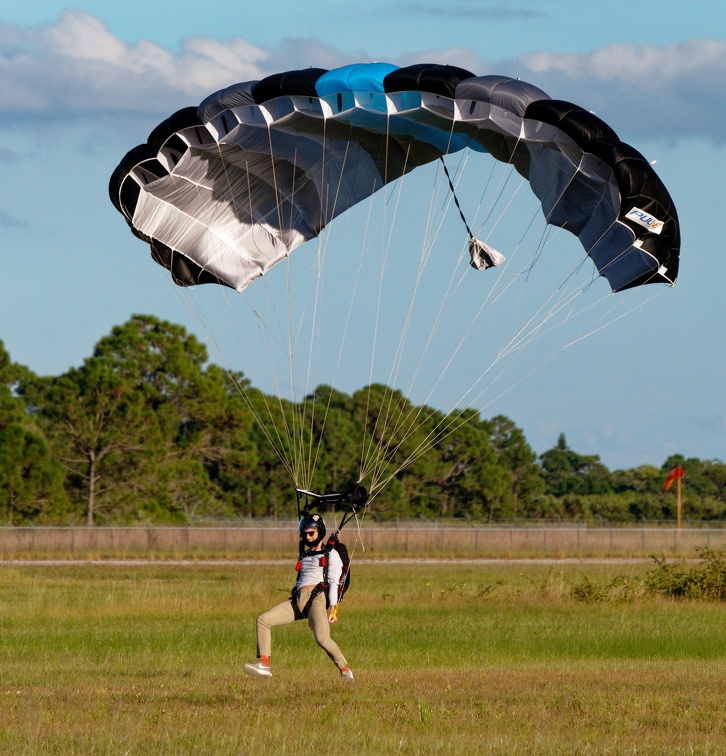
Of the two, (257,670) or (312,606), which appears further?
(312,606)

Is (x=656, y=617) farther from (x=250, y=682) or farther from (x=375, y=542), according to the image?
(x=375, y=542)

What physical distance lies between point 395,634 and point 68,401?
34.6m

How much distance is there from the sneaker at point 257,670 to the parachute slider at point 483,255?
20.7ft

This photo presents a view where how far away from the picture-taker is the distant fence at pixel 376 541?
44.1m

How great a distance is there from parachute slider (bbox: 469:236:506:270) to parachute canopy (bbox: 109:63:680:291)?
850 millimetres

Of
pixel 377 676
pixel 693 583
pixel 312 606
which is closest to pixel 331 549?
pixel 312 606

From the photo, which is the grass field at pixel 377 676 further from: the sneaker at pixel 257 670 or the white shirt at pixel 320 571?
the white shirt at pixel 320 571

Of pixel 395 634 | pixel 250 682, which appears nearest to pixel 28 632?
pixel 395 634

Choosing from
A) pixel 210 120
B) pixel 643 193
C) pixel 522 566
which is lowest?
pixel 522 566

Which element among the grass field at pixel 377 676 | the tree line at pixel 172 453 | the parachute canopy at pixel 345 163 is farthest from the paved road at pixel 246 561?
Answer: the parachute canopy at pixel 345 163

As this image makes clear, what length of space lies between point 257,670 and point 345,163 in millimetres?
7725

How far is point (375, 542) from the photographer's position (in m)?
50.5

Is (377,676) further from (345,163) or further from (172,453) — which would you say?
(172,453)

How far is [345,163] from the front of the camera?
16.9 metres
